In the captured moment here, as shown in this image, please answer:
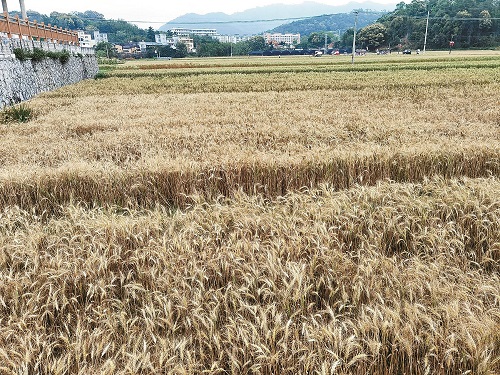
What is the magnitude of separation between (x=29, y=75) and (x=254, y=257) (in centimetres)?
2365

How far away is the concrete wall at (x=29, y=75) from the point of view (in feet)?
58.7

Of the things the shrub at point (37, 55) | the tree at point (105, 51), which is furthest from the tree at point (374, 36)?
the shrub at point (37, 55)

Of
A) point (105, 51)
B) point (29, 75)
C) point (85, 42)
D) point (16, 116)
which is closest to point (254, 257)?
point (16, 116)

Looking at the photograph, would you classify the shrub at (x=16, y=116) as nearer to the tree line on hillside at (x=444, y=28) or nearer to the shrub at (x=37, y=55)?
the shrub at (x=37, y=55)

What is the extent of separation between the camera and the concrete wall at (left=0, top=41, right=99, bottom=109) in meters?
17.9

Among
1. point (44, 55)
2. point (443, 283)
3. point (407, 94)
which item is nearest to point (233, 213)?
point (443, 283)

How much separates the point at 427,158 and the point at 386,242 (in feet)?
11.4

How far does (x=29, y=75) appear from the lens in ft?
72.6

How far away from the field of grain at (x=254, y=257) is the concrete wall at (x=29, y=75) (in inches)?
394

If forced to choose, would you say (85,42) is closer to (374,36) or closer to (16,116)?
(374,36)

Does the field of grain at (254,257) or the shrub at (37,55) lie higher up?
the shrub at (37,55)

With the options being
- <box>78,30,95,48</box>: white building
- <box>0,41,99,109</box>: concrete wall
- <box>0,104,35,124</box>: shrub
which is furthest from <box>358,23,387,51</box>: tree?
<box>0,104,35,124</box>: shrub

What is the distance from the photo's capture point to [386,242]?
478cm

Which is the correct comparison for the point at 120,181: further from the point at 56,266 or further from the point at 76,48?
the point at 76,48
